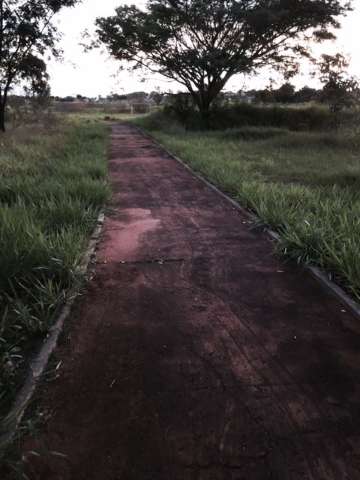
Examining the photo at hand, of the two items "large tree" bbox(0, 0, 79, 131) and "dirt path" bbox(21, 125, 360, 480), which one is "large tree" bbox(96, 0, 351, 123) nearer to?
"large tree" bbox(0, 0, 79, 131)

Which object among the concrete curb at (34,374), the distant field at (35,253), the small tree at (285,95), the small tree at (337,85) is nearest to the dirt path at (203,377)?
the concrete curb at (34,374)

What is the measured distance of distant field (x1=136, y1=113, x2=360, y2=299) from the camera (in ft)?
12.6

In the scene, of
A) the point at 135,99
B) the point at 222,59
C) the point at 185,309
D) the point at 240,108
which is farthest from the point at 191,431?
the point at 135,99

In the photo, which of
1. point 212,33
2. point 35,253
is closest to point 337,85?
point 212,33

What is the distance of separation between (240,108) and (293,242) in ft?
67.2

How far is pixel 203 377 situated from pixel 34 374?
3.54 ft

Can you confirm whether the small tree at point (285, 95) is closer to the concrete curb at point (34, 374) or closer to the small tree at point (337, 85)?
the small tree at point (337, 85)

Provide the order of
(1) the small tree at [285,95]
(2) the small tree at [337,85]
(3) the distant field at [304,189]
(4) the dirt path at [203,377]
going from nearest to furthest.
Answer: (4) the dirt path at [203,377]
(3) the distant field at [304,189]
(2) the small tree at [337,85]
(1) the small tree at [285,95]

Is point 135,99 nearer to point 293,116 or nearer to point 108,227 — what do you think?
point 293,116

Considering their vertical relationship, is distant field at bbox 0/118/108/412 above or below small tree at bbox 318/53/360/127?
below

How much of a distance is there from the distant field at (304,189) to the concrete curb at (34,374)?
2450 millimetres

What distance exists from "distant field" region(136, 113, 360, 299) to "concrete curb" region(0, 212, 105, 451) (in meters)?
2.45

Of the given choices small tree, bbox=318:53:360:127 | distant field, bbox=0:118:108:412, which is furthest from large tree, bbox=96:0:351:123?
distant field, bbox=0:118:108:412

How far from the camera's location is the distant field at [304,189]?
12.6 feet
